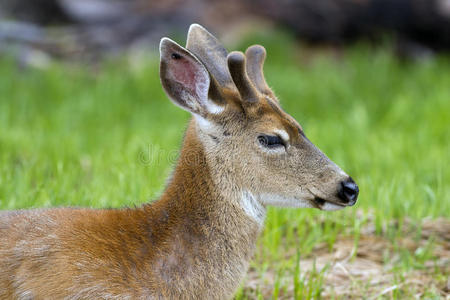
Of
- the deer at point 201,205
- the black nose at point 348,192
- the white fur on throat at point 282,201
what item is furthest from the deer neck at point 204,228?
the black nose at point 348,192

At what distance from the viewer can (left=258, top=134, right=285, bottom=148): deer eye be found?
3674mm

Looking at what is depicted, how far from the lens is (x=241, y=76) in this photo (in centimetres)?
363

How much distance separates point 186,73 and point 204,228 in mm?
761

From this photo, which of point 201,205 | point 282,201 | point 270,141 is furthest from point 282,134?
point 201,205

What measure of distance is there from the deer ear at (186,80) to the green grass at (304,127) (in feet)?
2.16

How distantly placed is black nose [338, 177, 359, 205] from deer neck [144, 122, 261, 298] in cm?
43

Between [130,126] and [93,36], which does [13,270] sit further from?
[93,36]

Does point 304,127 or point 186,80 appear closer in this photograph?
point 186,80

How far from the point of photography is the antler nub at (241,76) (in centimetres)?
354

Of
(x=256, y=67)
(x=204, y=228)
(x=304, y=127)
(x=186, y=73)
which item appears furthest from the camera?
(x=304, y=127)

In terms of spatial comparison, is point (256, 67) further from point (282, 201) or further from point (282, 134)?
point (282, 201)

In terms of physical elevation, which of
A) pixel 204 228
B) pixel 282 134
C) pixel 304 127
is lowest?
pixel 304 127

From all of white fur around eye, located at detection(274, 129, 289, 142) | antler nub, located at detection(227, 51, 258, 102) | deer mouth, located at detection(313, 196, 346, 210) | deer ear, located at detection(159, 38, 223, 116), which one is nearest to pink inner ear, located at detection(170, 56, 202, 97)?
deer ear, located at detection(159, 38, 223, 116)

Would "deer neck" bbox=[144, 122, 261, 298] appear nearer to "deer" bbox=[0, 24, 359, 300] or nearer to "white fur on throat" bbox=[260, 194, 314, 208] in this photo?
"deer" bbox=[0, 24, 359, 300]
